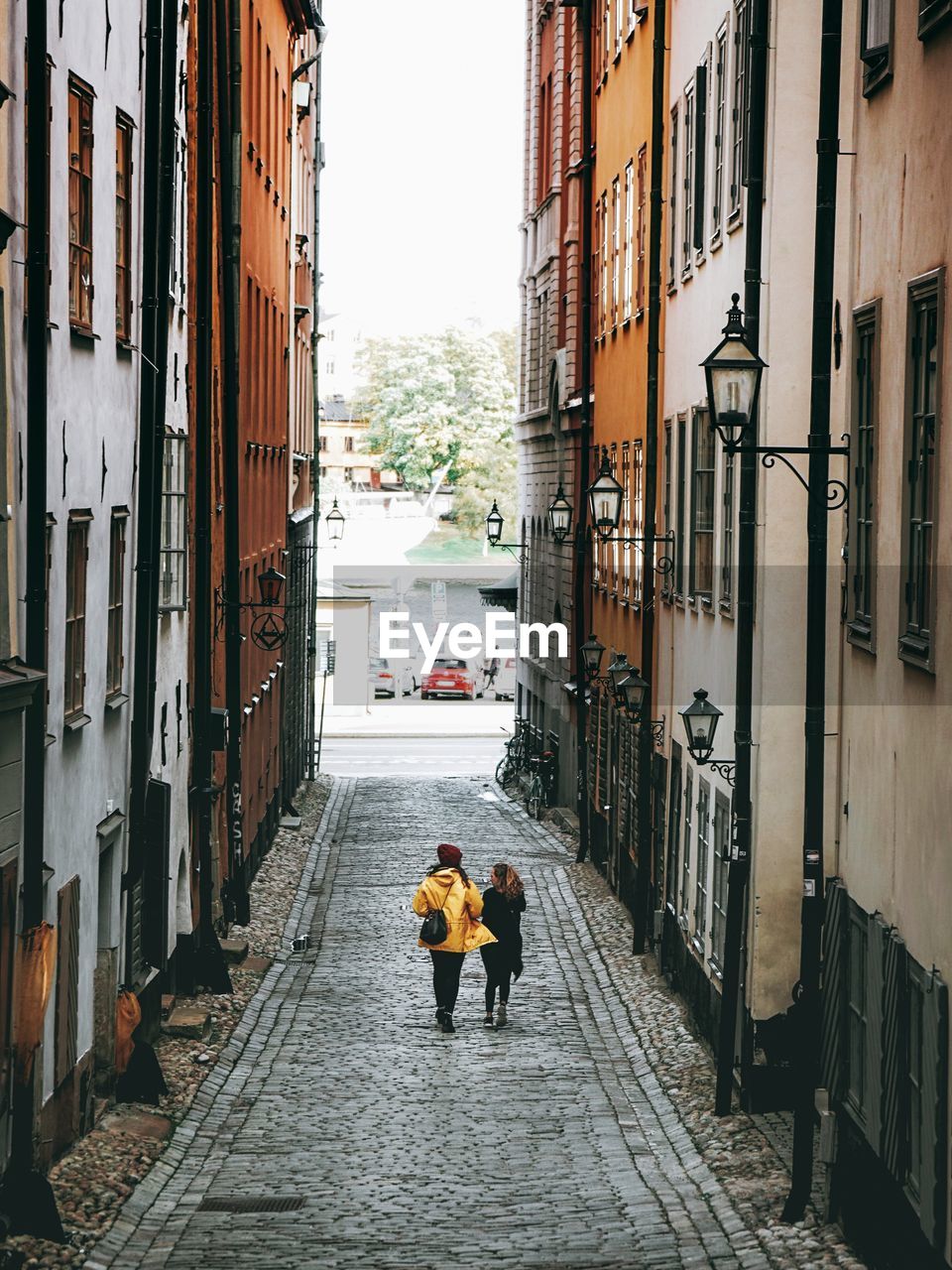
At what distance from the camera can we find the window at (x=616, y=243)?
3161cm

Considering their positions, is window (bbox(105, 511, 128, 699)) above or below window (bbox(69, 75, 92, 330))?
below

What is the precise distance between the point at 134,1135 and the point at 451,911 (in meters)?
4.57

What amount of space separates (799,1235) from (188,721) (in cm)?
1097

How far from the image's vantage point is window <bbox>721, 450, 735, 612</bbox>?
1897 cm

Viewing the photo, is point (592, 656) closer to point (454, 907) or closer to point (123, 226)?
point (454, 907)

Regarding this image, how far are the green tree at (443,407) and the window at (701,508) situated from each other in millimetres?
74720

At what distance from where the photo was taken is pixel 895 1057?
11.5 meters

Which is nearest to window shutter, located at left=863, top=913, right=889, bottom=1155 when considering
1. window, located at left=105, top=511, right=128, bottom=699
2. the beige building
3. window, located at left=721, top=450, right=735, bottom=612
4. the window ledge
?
the beige building

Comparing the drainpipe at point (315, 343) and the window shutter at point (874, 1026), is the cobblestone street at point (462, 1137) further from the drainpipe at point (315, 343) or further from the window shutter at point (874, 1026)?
the drainpipe at point (315, 343)

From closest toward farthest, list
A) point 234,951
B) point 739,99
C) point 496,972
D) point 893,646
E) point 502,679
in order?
1. point 893,646
2. point 739,99
3. point 496,972
4. point 234,951
5. point 502,679

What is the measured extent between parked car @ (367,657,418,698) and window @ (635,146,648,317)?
142 ft

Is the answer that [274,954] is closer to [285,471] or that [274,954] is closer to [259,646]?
[259,646]

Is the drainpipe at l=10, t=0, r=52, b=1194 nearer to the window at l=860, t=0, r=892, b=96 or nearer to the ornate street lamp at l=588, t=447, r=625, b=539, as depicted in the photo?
the window at l=860, t=0, r=892, b=96

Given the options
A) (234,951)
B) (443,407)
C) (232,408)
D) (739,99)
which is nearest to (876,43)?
(739,99)
